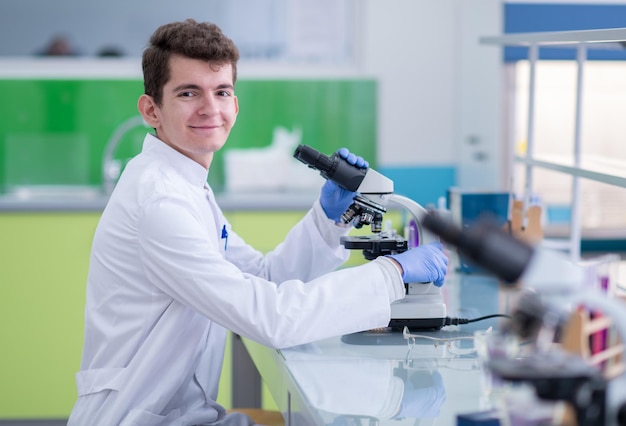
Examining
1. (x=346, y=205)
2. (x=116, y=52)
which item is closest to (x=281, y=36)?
(x=116, y=52)

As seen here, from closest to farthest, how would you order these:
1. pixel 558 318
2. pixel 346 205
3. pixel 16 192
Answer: pixel 558 318 → pixel 346 205 → pixel 16 192

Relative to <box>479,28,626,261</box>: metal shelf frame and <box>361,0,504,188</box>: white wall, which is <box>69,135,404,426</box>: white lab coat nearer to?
<box>479,28,626,261</box>: metal shelf frame

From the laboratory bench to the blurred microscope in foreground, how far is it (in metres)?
0.46

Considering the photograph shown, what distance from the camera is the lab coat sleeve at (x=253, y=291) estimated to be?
1791 millimetres

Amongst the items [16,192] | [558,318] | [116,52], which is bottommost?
[16,192]

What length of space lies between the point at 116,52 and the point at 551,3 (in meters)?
2.18

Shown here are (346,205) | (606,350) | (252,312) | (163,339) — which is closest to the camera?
(606,350)

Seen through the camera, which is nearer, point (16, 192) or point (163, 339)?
point (163, 339)

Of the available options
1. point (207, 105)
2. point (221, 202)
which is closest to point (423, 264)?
point (207, 105)

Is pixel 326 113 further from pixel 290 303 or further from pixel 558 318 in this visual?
pixel 558 318

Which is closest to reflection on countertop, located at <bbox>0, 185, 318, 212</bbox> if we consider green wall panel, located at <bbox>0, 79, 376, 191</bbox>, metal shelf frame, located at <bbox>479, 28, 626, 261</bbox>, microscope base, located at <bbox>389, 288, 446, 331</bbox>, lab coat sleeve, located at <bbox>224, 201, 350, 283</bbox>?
green wall panel, located at <bbox>0, 79, 376, 191</bbox>

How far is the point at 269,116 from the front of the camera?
4766 mm

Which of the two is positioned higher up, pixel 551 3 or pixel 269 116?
pixel 551 3

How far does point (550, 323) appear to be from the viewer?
936mm
